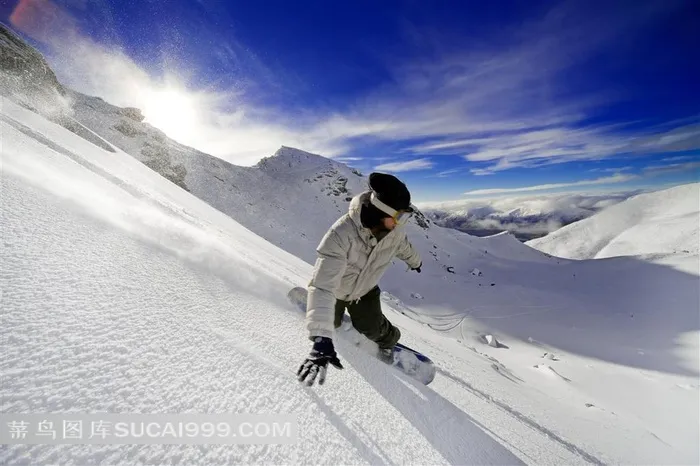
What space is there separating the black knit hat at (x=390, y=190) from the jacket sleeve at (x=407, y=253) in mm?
476

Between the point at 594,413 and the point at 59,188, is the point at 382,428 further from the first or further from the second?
the point at 594,413

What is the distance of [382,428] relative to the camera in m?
1.31

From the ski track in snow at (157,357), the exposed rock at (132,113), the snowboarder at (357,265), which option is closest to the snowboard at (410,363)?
the snowboarder at (357,265)

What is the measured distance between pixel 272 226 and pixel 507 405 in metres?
24.2

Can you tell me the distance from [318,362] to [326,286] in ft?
1.43

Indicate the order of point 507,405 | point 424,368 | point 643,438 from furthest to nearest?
point 643,438 → point 507,405 → point 424,368

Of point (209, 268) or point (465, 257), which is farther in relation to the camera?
point (465, 257)

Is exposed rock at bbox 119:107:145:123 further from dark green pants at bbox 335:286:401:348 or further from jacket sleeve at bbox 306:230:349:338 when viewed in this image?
jacket sleeve at bbox 306:230:349:338

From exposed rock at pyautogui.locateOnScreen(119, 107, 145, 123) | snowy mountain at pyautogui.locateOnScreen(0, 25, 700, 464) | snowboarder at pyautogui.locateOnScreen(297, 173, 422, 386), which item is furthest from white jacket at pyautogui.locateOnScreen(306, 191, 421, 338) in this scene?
exposed rock at pyautogui.locateOnScreen(119, 107, 145, 123)

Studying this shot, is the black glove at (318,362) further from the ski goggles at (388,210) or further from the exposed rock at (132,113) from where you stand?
the exposed rock at (132,113)

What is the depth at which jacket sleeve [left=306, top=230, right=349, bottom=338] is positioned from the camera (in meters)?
1.65

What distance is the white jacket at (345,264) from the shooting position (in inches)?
66.6

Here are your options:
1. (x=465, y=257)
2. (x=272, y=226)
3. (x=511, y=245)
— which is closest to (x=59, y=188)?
(x=272, y=226)

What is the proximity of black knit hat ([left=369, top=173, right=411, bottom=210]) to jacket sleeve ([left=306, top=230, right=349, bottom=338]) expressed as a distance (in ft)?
1.21
